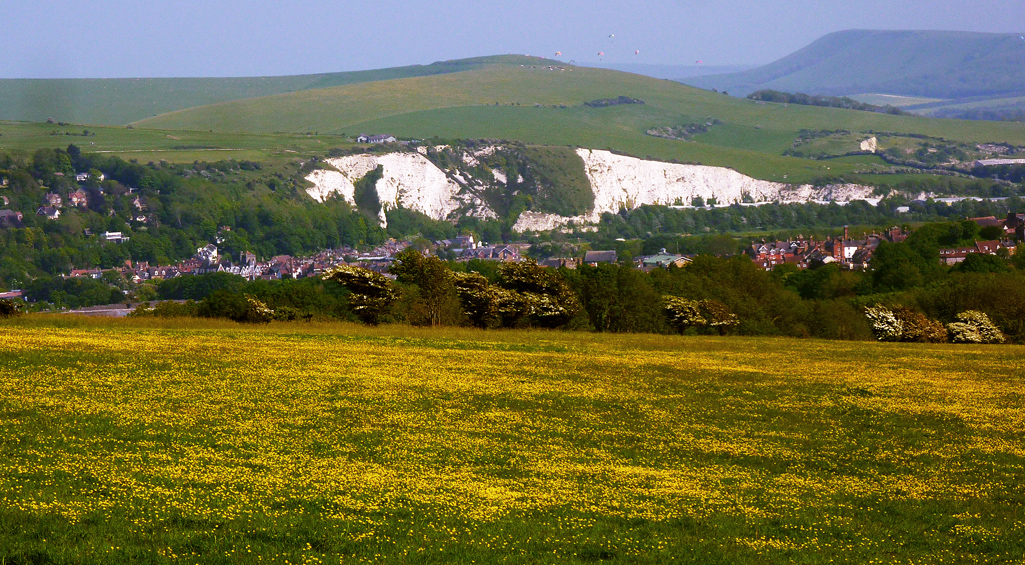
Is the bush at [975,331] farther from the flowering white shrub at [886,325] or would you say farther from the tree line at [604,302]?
the flowering white shrub at [886,325]

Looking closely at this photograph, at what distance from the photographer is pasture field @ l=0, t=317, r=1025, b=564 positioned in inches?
584

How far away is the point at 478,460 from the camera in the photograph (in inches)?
796

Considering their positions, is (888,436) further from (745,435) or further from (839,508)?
(839,508)

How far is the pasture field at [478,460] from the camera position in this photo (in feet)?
48.7

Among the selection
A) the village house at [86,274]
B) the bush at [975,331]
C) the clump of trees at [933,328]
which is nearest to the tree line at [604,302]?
the clump of trees at [933,328]

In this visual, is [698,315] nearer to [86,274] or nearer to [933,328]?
[933,328]

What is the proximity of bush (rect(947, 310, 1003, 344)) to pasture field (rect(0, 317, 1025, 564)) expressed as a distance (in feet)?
70.7

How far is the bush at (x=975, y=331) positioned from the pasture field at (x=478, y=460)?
21.5 metres

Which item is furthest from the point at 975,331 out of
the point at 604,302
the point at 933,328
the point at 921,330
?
the point at 604,302

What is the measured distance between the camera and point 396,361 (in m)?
35.0

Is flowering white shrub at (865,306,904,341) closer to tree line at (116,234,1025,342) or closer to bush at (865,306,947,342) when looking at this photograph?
bush at (865,306,947,342)

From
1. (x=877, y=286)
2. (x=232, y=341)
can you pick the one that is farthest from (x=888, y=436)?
(x=877, y=286)

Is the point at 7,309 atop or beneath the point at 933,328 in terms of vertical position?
atop

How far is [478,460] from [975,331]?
150 feet
